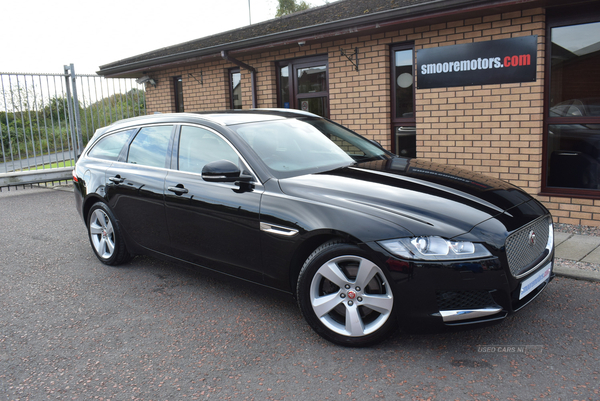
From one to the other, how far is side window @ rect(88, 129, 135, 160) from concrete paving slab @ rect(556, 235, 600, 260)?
4.67 m

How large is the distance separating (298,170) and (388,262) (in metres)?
1.21

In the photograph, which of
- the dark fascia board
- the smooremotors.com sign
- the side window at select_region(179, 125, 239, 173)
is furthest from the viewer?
the smooremotors.com sign

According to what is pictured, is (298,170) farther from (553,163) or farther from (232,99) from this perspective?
(232,99)

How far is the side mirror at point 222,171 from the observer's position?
11.9 feet

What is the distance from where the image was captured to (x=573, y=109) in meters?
6.09

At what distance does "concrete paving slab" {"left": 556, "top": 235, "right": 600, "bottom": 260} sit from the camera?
4891mm

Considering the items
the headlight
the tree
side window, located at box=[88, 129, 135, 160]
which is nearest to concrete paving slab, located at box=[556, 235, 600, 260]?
the headlight

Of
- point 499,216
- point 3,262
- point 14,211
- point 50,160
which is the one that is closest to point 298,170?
point 499,216

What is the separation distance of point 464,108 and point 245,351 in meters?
5.00

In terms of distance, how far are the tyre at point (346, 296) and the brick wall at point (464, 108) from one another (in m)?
2.94

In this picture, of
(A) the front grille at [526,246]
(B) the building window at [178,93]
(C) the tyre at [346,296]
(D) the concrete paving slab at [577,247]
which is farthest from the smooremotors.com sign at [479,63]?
(B) the building window at [178,93]

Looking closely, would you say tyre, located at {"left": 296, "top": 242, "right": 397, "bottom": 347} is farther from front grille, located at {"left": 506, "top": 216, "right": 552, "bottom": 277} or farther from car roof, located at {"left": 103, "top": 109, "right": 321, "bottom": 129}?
car roof, located at {"left": 103, "top": 109, "right": 321, "bottom": 129}

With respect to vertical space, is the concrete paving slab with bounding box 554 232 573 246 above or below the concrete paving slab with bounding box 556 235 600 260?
above

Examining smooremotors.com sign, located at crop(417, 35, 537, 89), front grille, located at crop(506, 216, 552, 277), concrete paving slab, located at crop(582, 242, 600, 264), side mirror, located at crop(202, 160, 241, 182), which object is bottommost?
concrete paving slab, located at crop(582, 242, 600, 264)
